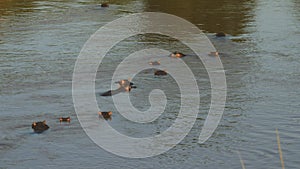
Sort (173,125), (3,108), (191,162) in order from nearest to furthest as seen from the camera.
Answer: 1. (191,162)
2. (173,125)
3. (3,108)

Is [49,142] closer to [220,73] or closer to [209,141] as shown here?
[209,141]

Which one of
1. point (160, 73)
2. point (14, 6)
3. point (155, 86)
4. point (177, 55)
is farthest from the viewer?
point (14, 6)

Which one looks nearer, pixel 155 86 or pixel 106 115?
pixel 106 115

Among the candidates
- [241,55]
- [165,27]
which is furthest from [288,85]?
[165,27]

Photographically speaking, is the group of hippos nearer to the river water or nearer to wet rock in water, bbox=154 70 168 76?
wet rock in water, bbox=154 70 168 76

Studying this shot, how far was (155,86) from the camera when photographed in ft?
73.8

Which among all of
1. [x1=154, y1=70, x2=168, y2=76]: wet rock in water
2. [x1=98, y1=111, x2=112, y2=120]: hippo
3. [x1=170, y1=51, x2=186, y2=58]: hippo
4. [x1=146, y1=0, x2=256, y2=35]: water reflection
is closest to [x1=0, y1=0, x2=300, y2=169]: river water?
[x1=146, y1=0, x2=256, y2=35]: water reflection

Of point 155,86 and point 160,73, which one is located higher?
point 160,73

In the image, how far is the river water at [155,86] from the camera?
16109 millimetres

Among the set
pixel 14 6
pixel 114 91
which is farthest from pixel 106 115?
pixel 14 6

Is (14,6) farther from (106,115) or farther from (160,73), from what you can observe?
(106,115)

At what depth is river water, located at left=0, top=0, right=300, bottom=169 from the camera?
16.1 m

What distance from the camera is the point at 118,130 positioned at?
1797 centimetres

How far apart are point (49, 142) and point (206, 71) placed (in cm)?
906
